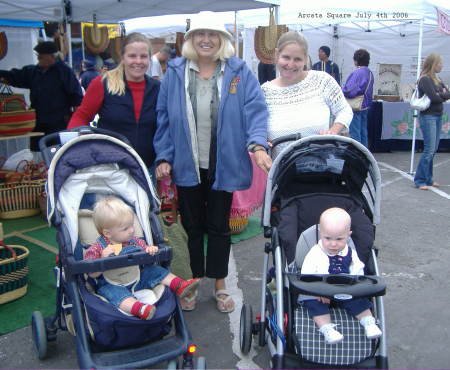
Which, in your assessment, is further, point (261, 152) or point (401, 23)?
point (401, 23)

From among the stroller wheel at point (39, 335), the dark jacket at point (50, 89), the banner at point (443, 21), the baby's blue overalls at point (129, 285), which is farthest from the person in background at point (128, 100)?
the banner at point (443, 21)

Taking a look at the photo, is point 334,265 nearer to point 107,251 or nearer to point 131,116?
point 107,251

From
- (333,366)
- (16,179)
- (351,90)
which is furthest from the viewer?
(351,90)

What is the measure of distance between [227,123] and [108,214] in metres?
1.06

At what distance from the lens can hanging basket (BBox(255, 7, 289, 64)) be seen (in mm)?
6242

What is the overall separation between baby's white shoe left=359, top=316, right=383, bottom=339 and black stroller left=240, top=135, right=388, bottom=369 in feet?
0.13

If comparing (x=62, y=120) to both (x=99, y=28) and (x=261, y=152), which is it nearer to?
(x=99, y=28)

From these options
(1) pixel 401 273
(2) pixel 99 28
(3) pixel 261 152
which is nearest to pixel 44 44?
(2) pixel 99 28

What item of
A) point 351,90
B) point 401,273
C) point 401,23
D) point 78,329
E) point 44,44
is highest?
point 401,23

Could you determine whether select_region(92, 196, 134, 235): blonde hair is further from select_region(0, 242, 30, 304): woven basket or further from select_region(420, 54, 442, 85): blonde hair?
select_region(420, 54, 442, 85): blonde hair

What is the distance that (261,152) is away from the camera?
2766mm

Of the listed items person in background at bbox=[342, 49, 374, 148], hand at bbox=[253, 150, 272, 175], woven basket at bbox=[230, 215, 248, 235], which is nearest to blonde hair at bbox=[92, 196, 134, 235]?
hand at bbox=[253, 150, 272, 175]

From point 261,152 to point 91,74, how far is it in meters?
7.80

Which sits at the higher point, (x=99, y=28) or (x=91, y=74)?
(x=99, y=28)
